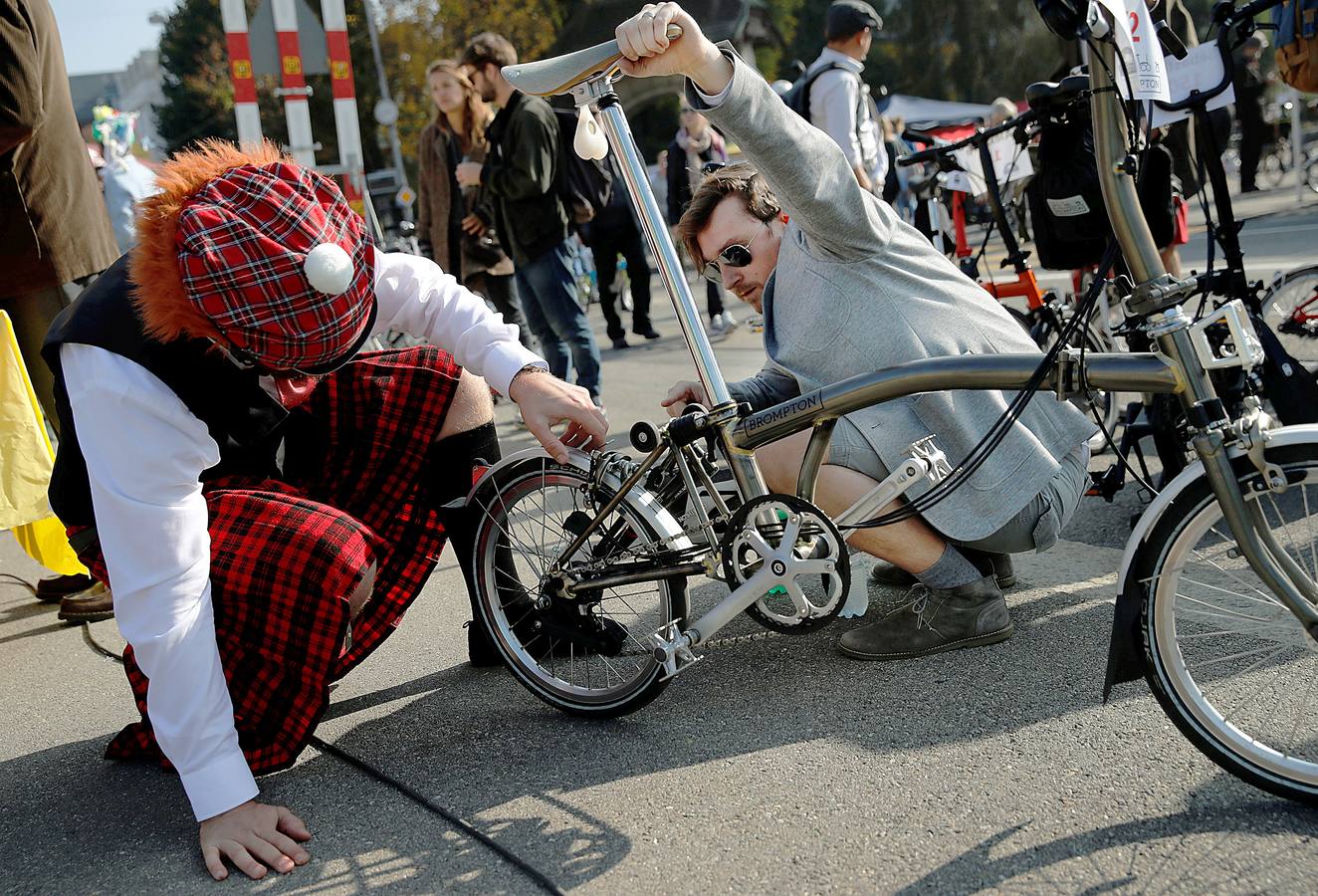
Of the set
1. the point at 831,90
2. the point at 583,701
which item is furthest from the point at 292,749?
the point at 831,90

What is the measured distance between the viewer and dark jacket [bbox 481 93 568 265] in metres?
5.67

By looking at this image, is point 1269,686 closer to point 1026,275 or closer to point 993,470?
point 993,470

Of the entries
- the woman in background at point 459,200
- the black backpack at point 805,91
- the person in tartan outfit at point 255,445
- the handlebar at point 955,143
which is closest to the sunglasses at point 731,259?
the person in tartan outfit at point 255,445

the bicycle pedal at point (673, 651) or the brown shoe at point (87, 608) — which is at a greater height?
the bicycle pedal at point (673, 651)

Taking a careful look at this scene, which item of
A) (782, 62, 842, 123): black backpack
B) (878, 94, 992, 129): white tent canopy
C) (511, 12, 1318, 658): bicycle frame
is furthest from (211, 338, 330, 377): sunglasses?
(878, 94, 992, 129): white tent canopy

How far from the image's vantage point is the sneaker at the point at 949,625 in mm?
2801

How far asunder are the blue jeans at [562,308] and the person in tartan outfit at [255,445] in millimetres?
3127

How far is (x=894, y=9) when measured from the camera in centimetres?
4391

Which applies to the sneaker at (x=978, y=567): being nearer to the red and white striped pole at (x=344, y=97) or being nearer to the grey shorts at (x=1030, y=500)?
the grey shorts at (x=1030, y=500)

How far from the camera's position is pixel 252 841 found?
2219 millimetres

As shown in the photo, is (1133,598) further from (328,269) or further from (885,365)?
(328,269)

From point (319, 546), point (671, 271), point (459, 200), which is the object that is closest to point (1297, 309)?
point (671, 271)

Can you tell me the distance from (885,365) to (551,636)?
99cm

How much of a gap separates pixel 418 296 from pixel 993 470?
1338 millimetres
